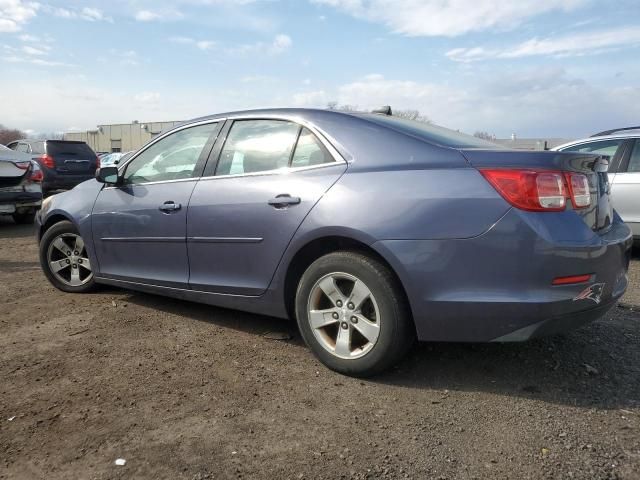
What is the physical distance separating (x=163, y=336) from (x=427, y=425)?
207cm

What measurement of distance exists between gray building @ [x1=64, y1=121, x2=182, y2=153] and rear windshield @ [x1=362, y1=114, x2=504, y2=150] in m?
54.4

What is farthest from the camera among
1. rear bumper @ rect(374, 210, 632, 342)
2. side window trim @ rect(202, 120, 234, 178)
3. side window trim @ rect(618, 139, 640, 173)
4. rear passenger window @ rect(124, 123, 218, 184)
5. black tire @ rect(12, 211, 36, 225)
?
black tire @ rect(12, 211, 36, 225)

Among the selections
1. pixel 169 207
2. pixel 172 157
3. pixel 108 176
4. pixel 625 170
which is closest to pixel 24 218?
pixel 108 176

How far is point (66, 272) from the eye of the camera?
198 inches

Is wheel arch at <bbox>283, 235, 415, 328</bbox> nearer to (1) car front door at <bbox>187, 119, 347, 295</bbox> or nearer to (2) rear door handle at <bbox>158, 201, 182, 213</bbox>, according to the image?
(1) car front door at <bbox>187, 119, 347, 295</bbox>

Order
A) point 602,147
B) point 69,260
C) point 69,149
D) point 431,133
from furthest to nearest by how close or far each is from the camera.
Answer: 1. point 69,149
2. point 602,147
3. point 69,260
4. point 431,133

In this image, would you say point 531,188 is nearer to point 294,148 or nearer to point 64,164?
point 294,148

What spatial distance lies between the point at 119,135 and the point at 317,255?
60815 mm

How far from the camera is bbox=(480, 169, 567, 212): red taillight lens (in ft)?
8.79

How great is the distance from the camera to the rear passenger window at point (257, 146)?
11.6 ft

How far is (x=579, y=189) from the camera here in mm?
2820

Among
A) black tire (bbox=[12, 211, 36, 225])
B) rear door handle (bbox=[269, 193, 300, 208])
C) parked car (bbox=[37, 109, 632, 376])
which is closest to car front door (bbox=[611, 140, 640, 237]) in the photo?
parked car (bbox=[37, 109, 632, 376])

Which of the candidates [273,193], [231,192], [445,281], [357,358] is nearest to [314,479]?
[357,358]

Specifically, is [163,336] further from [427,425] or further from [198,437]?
[427,425]
